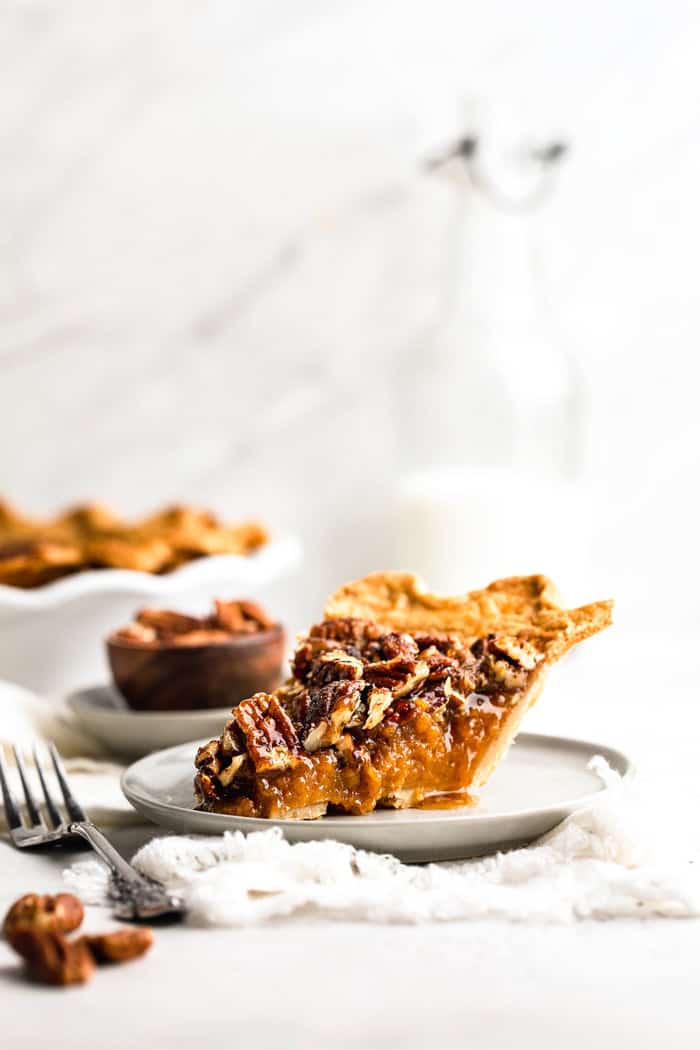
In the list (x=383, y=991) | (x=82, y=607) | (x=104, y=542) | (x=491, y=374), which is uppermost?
(x=491, y=374)

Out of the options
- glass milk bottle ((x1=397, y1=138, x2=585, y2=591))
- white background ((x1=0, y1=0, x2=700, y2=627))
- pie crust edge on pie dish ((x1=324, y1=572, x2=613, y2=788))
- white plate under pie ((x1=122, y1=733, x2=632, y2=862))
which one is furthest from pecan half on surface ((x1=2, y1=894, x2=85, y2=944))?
white background ((x1=0, y1=0, x2=700, y2=627))

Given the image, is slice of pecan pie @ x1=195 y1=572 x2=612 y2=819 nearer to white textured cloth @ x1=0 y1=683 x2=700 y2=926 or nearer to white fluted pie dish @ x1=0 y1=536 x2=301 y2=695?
white textured cloth @ x1=0 y1=683 x2=700 y2=926

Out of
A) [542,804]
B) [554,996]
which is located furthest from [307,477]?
[554,996]

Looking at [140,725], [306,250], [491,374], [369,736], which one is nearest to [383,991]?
[369,736]

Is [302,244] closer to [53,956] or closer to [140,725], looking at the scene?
[140,725]

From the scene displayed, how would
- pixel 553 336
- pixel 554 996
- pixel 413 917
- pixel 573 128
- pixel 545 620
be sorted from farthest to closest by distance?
pixel 573 128, pixel 553 336, pixel 545 620, pixel 413 917, pixel 554 996

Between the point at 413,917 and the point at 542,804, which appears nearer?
the point at 413,917

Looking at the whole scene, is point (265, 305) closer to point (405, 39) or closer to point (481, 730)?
point (405, 39)
